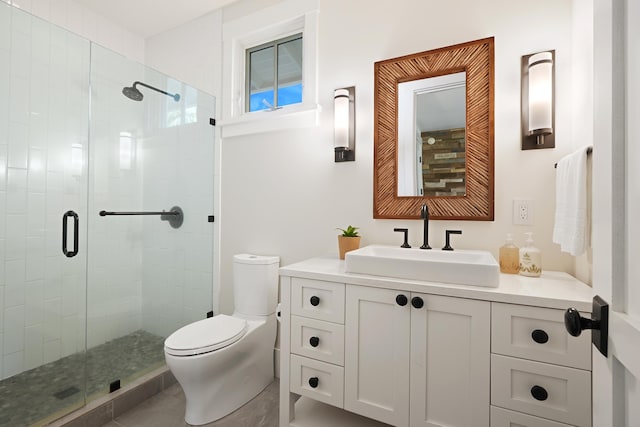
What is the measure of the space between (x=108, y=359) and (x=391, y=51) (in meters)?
2.53

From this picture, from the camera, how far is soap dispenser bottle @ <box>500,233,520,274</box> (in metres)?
1.40

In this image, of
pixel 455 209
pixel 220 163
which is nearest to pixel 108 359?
pixel 220 163

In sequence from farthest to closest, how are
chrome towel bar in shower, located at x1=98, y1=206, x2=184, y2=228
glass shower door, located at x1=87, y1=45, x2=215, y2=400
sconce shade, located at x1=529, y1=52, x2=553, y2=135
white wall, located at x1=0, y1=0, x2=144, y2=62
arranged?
chrome towel bar in shower, located at x1=98, y1=206, x2=184, y2=228 → white wall, located at x1=0, y1=0, x2=144, y2=62 → glass shower door, located at x1=87, y1=45, x2=215, y2=400 → sconce shade, located at x1=529, y1=52, x2=553, y2=135

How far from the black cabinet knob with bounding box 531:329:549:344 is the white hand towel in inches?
12.3

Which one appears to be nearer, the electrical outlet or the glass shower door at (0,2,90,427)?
the electrical outlet

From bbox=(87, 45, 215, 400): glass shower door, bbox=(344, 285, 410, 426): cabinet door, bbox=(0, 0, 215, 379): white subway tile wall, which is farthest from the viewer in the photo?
bbox=(87, 45, 215, 400): glass shower door

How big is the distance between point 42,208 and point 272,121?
4.88ft

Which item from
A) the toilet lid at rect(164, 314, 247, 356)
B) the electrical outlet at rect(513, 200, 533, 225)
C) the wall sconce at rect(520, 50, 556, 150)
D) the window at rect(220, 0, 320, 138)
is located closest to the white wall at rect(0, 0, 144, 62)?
the window at rect(220, 0, 320, 138)

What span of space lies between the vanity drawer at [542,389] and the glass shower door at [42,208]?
201 cm

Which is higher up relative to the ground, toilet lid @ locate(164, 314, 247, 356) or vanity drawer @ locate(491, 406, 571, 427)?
toilet lid @ locate(164, 314, 247, 356)

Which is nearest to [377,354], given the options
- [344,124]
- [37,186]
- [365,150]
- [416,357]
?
[416,357]

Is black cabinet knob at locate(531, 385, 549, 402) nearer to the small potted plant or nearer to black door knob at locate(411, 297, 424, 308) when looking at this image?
black door knob at locate(411, 297, 424, 308)

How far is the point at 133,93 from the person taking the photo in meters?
2.18

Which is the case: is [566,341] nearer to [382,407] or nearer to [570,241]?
[570,241]
